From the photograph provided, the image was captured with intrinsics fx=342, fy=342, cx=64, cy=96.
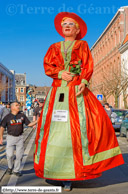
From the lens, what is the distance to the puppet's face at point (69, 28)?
6.17 m

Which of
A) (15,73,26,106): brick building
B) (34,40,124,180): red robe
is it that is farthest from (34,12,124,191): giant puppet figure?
(15,73,26,106): brick building

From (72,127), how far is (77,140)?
22cm

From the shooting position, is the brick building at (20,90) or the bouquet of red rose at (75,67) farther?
the brick building at (20,90)

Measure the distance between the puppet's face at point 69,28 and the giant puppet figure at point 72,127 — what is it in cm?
16

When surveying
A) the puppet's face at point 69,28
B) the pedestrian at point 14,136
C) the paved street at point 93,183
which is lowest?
the paved street at point 93,183

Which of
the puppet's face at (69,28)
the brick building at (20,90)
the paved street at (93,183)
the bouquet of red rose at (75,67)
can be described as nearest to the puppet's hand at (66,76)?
the bouquet of red rose at (75,67)

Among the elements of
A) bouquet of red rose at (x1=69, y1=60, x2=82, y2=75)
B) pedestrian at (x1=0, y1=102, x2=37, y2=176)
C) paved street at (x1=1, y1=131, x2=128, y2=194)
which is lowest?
paved street at (x1=1, y1=131, x2=128, y2=194)

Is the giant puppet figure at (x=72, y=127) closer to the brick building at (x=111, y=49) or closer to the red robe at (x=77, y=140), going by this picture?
the red robe at (x=77, y=140)

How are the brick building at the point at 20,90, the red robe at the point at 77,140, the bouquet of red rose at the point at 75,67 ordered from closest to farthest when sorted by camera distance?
1. the red robe at the point at 77,140
2. the bouquet of red rose at the point at 75,67
3. the brick building at the point at 20,90

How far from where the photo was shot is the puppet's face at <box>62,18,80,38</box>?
243 inches

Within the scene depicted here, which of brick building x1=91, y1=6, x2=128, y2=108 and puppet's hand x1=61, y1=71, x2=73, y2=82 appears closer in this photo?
puppet's hand x1=61, y1=71, x2=73, y2=82

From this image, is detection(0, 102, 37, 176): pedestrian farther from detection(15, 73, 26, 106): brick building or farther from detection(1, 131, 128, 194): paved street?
detection(15, 73, 26, 106): brick building

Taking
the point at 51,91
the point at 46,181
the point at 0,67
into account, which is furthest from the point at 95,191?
the point at 0,67

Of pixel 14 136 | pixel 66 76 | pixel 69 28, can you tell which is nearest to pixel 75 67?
pixel 66 76
